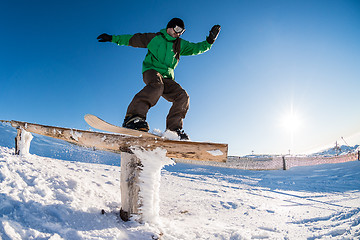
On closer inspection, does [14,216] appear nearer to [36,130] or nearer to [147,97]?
[147,97]

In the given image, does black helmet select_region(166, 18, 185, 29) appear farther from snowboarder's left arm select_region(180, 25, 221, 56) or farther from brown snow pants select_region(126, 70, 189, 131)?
brown snow pants select_region(126, 70, 189, 131)

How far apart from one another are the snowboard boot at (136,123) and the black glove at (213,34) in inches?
65.0

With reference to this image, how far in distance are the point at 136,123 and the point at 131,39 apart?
52.9 inches

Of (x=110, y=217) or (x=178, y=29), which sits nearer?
(x=110, y=217)

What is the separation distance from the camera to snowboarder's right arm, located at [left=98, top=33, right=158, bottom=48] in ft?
8.57

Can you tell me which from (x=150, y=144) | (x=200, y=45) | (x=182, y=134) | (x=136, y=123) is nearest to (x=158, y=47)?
(x=200, y=45)

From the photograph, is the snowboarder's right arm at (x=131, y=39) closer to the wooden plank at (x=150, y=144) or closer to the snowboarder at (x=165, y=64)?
the snowboarder at (x=165, y=64)

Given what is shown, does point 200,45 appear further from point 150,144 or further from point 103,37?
point 150,144

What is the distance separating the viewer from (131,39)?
2643 mm

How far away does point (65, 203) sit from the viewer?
78.9 inches

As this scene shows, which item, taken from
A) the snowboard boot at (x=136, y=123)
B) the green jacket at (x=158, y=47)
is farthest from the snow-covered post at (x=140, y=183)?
the green jacket at (x=158, y=47)

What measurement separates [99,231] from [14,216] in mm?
696

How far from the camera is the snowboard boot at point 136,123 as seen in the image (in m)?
2.11

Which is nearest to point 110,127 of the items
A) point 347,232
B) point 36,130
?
point 36,130
